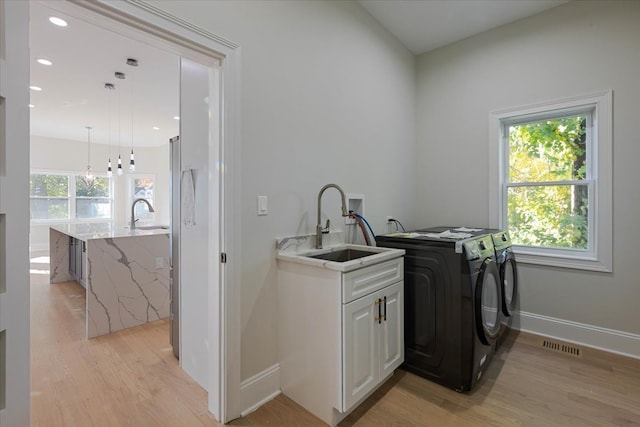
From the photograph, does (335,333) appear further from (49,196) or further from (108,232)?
(49,196)

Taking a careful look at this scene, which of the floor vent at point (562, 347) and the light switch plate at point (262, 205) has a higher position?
the light switch plate at point (262, 205)

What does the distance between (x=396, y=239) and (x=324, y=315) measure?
89 centimetres

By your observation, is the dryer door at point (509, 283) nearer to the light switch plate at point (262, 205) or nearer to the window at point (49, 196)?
the light switch plate at point (262, 205)

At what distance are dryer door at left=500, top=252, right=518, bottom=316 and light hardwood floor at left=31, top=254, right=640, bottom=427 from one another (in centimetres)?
34

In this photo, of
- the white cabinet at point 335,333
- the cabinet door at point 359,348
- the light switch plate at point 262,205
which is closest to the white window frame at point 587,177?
the white cabinet at point 335,333

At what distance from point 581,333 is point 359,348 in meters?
2.22

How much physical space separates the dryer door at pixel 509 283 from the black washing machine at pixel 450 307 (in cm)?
23

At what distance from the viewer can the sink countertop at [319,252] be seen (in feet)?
5.36

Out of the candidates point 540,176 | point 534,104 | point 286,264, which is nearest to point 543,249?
point 540,176

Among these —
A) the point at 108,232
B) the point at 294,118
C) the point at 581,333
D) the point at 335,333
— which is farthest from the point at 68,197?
the point at 581,333

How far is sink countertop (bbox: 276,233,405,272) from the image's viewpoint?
1.63 meters

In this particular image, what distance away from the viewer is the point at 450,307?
1.95 m

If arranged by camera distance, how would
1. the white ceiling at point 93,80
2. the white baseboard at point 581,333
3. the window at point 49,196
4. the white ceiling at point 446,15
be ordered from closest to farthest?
the white baseboard at point 581,333, the white ceiling at point 446,15, the white ceiling at point 93,80, the window at point 49,196

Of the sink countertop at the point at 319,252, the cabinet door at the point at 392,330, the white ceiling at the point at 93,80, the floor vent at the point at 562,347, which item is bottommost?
the floor vent at the point at 562,347
